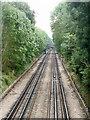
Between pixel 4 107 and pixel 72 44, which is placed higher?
pixel 72 44

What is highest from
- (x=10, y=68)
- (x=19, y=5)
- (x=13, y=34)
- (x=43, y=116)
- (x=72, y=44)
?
(x=19, y=5)

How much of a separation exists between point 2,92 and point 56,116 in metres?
5.70

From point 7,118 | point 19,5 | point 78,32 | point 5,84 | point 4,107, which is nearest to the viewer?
point 7,118

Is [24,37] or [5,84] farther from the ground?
[24,37]

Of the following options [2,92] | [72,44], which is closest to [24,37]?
[72,44]

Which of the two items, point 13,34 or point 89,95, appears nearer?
point 89,95

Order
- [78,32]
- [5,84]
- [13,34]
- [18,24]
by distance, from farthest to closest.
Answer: [18,24] → [13,34] → [5,84] → [78,32]

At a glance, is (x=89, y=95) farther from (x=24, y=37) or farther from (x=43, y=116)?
(x=24, y=37)

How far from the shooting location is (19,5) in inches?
1185

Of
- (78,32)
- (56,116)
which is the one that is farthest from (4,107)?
(78,32)

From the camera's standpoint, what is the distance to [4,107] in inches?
A: 440

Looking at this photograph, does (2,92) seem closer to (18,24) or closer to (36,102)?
(36,102)

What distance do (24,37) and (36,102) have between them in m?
10.4

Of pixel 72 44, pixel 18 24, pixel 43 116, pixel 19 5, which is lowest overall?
pixel 43 116
